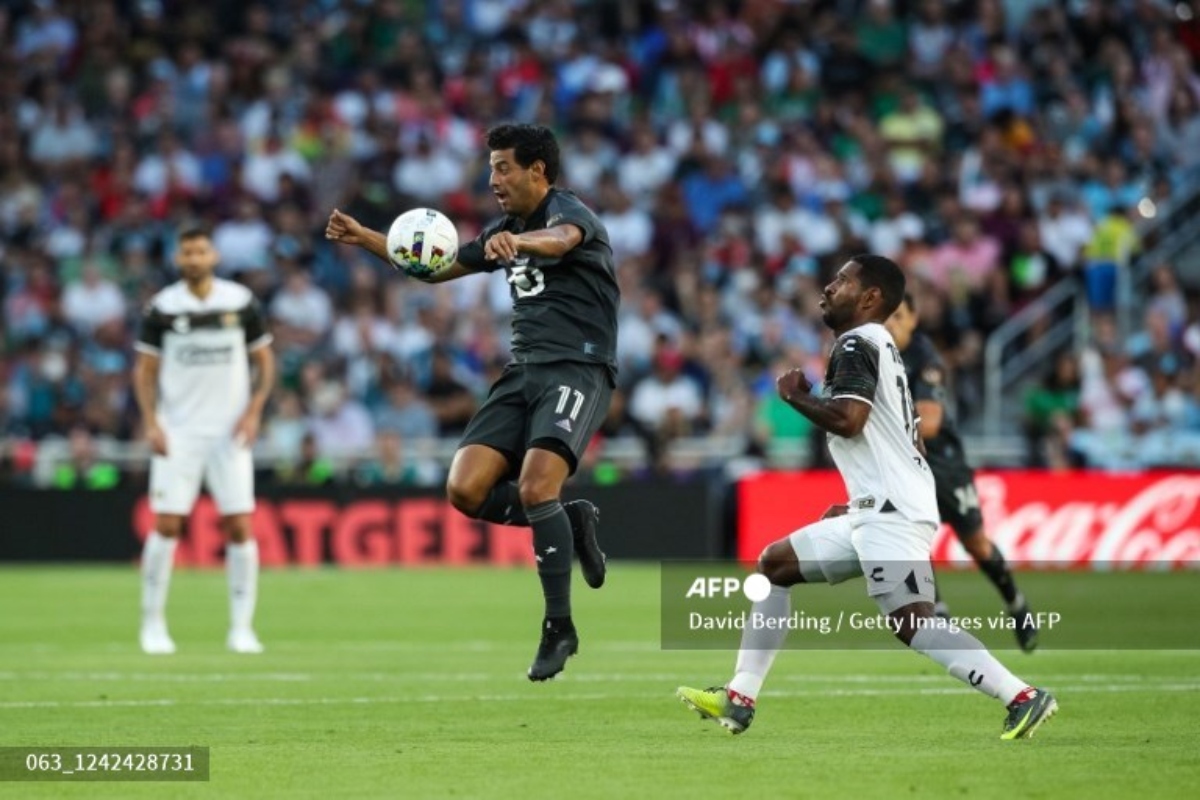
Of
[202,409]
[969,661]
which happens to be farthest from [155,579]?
[969,661]

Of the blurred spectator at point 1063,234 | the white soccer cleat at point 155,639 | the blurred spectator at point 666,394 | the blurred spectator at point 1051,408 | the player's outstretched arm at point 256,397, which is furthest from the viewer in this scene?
the blurred spectator at point 1063,234

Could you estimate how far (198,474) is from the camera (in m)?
14.6

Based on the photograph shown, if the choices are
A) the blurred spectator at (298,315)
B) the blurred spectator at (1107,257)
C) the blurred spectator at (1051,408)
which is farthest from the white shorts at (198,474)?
the blurred spectator at (1107,257)

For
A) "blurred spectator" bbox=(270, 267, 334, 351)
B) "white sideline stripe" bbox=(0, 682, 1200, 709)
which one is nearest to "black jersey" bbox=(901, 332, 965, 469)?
"white sideline stripe" bbox=(0, 682, 1200, 709)

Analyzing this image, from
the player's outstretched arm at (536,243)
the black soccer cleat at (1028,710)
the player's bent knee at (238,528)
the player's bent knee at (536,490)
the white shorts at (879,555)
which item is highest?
the player's outstretched arm at (536,243)

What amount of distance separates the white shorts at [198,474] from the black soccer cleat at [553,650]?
15.7 ft

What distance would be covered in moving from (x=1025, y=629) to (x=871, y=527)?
16.0ft

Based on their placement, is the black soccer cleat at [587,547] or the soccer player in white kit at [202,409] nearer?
the black soccer cleat at [587,547]

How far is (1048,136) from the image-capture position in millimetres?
26844

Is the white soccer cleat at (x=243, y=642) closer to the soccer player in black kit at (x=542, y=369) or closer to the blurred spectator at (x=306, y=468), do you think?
the soccer player in black kit at (x=542, y=369)

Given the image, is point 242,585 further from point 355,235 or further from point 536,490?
point 355,235

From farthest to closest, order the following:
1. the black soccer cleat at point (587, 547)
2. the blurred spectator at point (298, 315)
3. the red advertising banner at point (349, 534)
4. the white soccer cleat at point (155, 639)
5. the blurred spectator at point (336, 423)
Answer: the blurred spectator at point (298, 315) < the blurred spectator at point (336, 423) < the red advertising banner at point (349, 534) < the white soccer cleat at point (155, 639) < the black soccer cleat at point (587, 547)

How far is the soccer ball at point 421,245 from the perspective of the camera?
1021cm

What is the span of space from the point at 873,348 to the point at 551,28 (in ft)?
68.7
